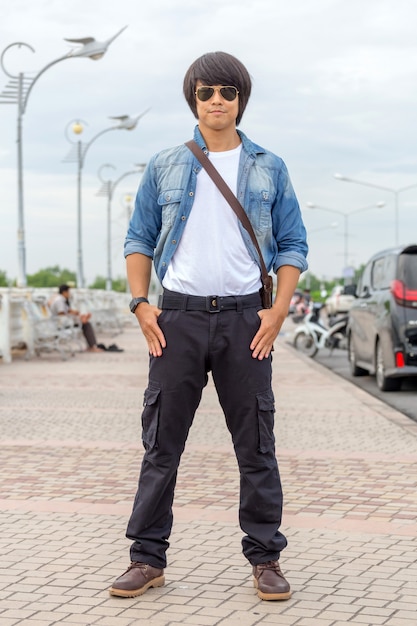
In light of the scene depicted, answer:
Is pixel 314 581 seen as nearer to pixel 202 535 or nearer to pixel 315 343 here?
pixel 202 535

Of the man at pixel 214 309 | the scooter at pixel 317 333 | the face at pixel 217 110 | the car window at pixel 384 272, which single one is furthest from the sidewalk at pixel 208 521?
the scooter at pixel 317 333

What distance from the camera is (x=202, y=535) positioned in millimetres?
5723

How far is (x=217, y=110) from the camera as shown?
4.52 meters

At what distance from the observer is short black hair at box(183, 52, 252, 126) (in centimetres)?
449

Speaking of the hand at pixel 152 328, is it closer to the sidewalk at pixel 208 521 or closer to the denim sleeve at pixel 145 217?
the denim sleeve at pixel 145 217

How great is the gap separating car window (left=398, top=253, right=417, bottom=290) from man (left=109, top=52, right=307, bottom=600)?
31.9ft

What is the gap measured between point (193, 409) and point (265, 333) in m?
0.42

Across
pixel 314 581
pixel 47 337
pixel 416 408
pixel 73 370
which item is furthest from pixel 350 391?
pixel 314 581

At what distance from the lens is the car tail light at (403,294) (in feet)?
46.2

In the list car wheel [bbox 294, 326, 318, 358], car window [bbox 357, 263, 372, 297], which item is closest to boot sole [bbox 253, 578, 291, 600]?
car window [bbox 357, 263, 372, 297]

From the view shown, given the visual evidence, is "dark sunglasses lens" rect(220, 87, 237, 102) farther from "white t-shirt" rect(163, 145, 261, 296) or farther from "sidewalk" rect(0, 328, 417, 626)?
"sidewalk" rect(0, 328, 417, 626)

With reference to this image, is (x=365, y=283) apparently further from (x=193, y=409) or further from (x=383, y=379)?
(x=193, y=409)

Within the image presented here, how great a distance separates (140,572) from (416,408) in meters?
8.51

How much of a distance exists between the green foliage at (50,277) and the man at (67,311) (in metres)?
108
